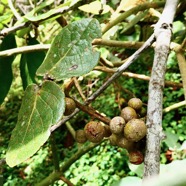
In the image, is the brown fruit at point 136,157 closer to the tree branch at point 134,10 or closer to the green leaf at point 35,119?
the green leaf at point 35,119

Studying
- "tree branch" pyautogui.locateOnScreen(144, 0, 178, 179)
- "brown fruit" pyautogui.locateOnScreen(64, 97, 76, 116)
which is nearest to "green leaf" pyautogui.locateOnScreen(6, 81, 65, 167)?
"brown fruit" pyautogui.locateOnScreen(64, 97, 76, 116)

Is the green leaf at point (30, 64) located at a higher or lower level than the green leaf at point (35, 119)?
lower

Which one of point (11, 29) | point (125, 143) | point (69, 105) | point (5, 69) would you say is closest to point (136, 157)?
point (125, 143)

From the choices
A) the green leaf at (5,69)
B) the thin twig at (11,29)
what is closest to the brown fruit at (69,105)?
the thin twig at (11,29)

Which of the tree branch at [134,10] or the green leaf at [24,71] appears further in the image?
the green leaf at [24,71]

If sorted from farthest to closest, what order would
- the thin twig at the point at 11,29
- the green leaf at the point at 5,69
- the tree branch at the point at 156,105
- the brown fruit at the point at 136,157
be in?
the green leaf at the point at 5,69 → the thin twig at the point at 11,29 → the brown fruit at the point at 136,157 → the tree branch at the point at 156,105

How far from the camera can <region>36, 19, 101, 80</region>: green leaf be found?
0.56m

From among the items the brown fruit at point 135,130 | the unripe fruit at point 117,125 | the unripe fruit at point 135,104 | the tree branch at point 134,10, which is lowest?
the tree branch at point 134,10

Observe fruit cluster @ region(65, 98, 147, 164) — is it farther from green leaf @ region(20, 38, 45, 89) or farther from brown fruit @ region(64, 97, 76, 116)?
green leaf @ region(20, 38, 45, 89)

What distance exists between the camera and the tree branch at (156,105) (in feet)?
1.18

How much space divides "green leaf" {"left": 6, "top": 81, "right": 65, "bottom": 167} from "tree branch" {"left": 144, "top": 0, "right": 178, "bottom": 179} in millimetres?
132

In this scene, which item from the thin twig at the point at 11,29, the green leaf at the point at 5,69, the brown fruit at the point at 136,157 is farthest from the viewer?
the green leaf at the point at 5,69

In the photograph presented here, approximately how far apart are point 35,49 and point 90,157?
1.15 meters

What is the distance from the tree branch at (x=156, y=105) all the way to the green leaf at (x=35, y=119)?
0.13m
